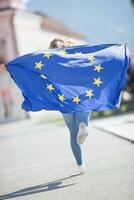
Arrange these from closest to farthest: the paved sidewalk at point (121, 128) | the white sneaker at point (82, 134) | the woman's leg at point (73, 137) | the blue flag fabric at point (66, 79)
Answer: the white sneaker at point (82, 134), the woman's leg at point (73, 137), the blue flag fabric at point (66, 79), the paved sidewalk at point (121, 128)

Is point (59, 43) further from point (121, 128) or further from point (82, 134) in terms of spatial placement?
point (121, 128)

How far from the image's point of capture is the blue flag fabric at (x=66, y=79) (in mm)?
8328

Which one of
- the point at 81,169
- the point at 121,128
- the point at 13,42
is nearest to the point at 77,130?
the point at 81,169

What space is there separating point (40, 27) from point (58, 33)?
5.58m

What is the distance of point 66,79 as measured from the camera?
8.41 meters

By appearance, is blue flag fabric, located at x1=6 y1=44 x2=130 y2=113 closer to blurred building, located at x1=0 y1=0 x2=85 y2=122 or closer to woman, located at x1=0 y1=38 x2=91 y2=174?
woman, located at x1=0 y1=38 x2=91 y2=174

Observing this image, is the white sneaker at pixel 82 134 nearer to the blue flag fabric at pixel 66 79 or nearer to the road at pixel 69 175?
the blue flag fabric at pixel 66 79

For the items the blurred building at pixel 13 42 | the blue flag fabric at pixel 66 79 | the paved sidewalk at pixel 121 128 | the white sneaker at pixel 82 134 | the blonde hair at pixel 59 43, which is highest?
the blonde hair at pixel 59 43

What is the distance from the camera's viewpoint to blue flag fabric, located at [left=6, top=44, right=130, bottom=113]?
8328mm

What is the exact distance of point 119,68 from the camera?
878cm

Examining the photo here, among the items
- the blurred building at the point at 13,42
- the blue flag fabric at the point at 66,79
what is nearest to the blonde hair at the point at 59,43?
the blue flag fabric at the point at 66,79

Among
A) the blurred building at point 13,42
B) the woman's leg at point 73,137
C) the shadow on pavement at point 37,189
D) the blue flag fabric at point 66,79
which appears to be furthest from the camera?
the blurred building at point 13,42

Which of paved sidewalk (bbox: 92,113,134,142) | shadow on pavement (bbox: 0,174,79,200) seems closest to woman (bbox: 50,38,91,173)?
shadow on pavement (bbox: 0,174,79,200)

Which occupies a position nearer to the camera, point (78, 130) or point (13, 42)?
point (78, 130)
